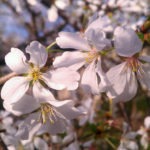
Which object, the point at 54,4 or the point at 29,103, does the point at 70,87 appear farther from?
the point at 54,4

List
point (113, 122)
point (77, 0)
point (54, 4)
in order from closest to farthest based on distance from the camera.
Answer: point (113, 122) → point (54, 4) → point (77, 0)

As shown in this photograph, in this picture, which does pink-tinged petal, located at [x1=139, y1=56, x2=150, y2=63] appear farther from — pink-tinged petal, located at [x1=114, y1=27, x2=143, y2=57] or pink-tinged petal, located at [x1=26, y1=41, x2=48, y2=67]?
pink-tinged petal, located at [x1=26, y1=41, x2=48, y2=67]

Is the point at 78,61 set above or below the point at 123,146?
above

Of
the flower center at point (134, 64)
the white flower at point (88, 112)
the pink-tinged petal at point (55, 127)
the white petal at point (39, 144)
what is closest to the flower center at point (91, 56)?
the flower center at point (134, 64)

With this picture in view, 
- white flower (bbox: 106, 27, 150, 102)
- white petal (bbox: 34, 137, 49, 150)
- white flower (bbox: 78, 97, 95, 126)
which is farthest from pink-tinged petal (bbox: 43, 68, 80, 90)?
white flower (bbox: 78, 97, 95, 126)

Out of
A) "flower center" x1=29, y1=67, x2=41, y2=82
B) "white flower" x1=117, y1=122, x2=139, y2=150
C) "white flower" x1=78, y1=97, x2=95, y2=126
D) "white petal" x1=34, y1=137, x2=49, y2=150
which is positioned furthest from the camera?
"white flower" x1=78, y1=97, x2=95, y2=126

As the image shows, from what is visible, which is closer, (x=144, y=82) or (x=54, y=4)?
(x=144, y=82)

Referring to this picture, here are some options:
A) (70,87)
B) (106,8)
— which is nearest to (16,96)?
(70,87)
